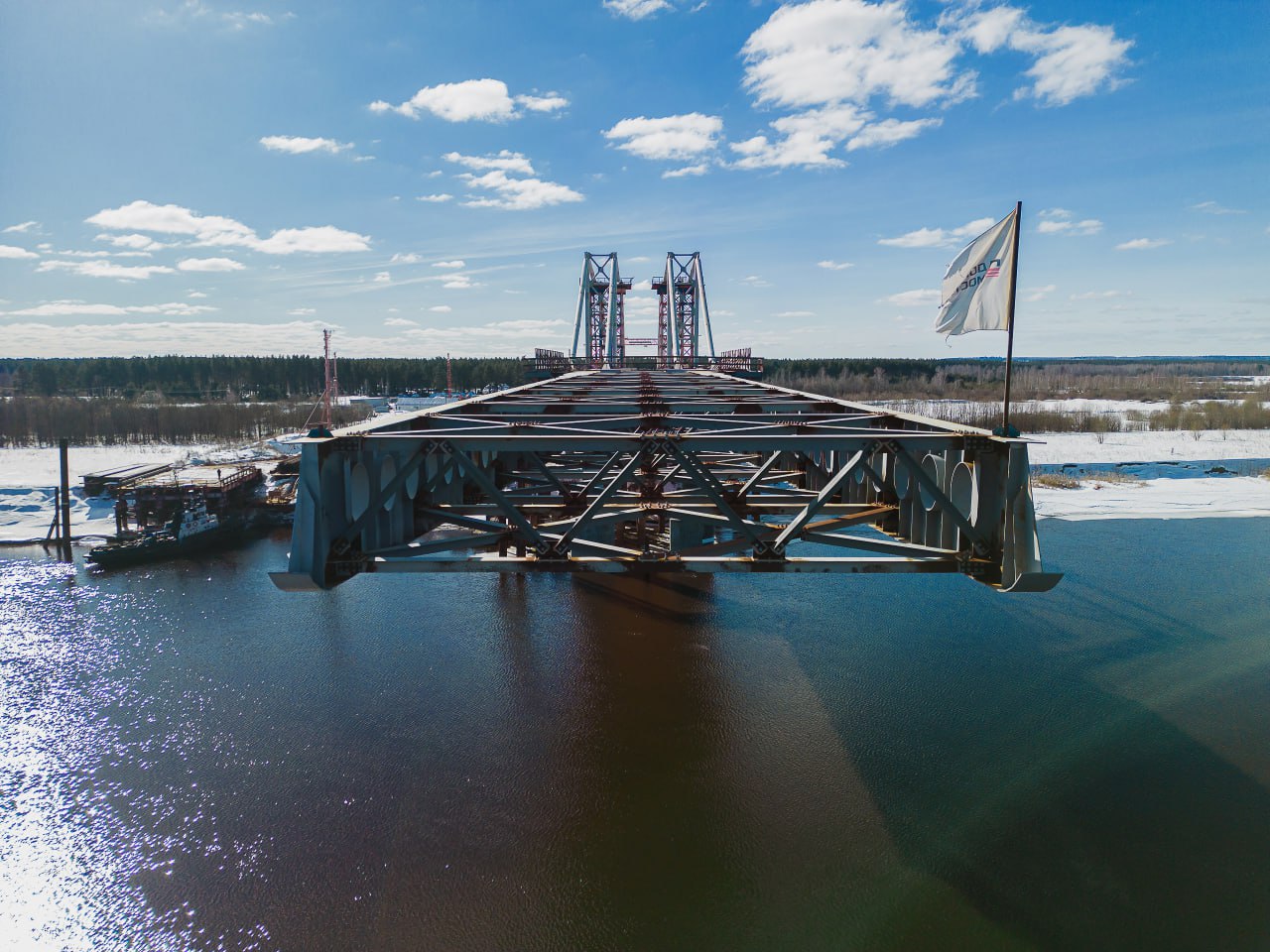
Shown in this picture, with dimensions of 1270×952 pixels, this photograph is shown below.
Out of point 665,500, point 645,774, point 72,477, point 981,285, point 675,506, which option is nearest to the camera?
point 981,285

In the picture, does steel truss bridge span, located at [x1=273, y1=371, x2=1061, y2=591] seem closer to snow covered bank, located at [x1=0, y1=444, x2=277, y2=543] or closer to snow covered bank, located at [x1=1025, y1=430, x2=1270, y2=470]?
snow covered bank, located at [x1=0, y1=444, x2=277, y2=543]

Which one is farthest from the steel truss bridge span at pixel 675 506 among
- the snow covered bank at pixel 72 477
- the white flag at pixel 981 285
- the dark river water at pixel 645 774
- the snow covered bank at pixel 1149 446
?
the snow covered bank at pixel 1149 446

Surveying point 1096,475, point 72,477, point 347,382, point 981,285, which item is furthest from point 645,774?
point 347,382

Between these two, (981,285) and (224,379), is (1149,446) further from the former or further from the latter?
(224,379)

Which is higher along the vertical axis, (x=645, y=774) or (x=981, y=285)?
(x=981, y=285)

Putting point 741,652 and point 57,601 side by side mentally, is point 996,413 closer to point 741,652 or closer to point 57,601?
point 741,652

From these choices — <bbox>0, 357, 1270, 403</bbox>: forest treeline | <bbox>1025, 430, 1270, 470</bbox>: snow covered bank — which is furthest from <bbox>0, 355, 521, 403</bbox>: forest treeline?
<bbox>1025, 430, 1270, 470</bbox>: snow covered bank
